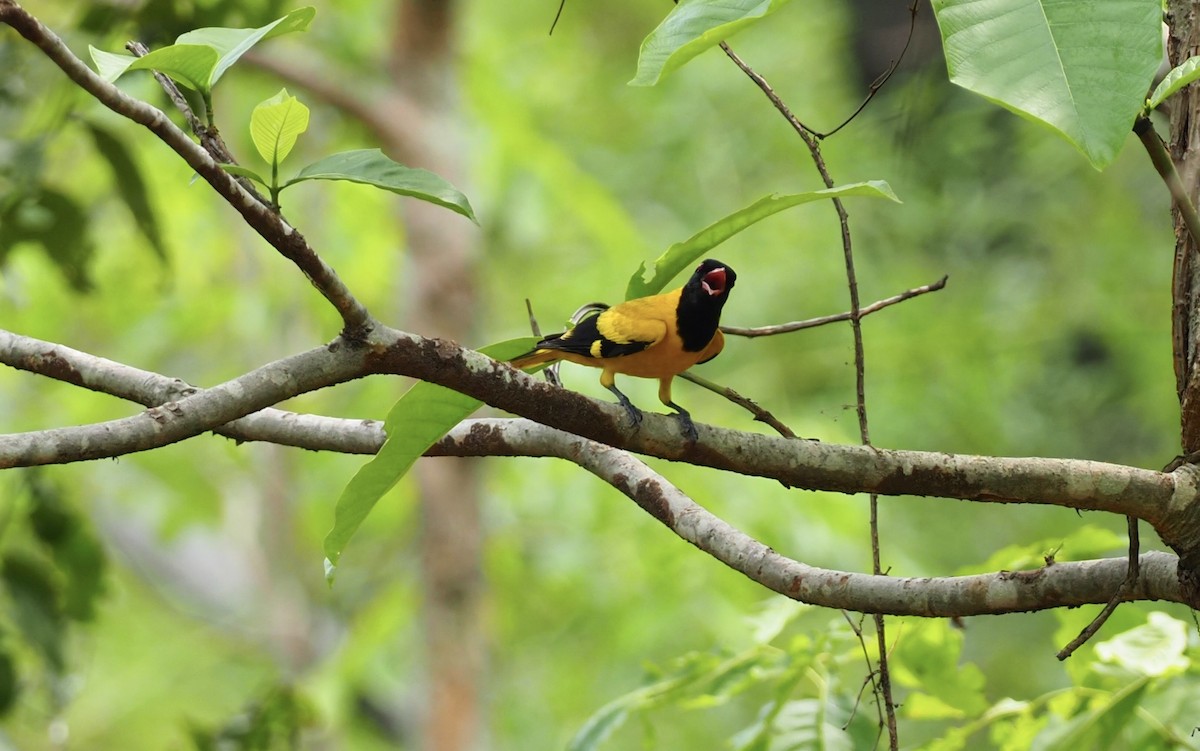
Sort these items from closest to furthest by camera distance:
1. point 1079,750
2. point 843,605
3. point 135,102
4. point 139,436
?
point 135,102, point 139,436, point 843,605, point 1079,750

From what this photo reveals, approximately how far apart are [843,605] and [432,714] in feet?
11.8

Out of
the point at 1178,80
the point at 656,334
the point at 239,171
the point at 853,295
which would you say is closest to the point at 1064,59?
the point at 1178,80

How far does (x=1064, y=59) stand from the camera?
0.90 metres

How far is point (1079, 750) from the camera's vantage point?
1.60 m

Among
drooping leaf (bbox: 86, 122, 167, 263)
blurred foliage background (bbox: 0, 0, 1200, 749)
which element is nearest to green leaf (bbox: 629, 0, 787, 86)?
drooping leaf (bbox: 86, 122, 167, 263)

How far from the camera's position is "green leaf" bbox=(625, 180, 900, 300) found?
43.6 inches

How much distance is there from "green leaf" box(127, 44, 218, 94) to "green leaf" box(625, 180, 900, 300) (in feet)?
1.68

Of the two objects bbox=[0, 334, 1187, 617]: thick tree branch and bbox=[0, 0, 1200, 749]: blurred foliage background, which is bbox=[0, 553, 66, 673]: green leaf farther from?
bbox=[0, 334, 1187, 617]: thick tree branch

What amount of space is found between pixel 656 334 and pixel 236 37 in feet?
3.24

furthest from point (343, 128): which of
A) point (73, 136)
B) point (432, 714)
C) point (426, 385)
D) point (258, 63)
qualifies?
point (426, 385)

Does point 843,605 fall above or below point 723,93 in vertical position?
below

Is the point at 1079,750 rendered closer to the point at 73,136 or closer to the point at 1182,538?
the point at 1182,538

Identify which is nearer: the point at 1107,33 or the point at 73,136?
the point at 1107,33

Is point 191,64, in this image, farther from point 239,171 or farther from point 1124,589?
point 1124,589
